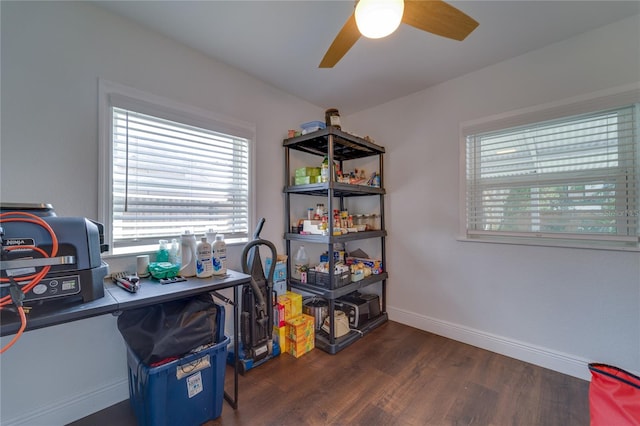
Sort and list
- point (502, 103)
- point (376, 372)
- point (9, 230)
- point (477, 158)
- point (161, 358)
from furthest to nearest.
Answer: point (477, 158)
point (502, 103)
point (376, 372)
point (161, 358)
point (9, 230)

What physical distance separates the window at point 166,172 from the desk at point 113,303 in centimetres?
46

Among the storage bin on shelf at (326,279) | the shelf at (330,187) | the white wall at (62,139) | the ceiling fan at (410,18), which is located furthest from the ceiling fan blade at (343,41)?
the storage bin on shelf at (326,279)

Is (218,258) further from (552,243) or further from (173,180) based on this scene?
(552,243)

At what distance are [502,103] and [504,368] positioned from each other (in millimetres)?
2072

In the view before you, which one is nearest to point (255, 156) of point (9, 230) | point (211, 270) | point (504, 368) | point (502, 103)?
point (211, 270)

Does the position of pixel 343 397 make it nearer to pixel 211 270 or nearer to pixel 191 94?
pixel 211 270

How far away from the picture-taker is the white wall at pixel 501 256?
1696mm

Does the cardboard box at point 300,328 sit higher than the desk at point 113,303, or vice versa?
the desk at point 113,303

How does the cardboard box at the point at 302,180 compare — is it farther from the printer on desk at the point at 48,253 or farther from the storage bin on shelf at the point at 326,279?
the printer on desk at the point at 48,253

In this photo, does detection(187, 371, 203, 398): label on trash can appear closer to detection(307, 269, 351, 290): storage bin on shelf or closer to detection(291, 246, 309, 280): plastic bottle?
detection(307, 269, 351, 290): storage bin on shelf

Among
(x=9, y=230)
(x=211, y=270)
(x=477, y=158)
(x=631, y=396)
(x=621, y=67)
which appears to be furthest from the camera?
(x=477, y=158)

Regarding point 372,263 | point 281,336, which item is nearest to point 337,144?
point 372,263

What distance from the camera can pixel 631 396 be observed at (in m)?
1.15

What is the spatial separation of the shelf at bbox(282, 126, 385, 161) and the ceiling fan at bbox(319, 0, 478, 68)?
2.49 ft
